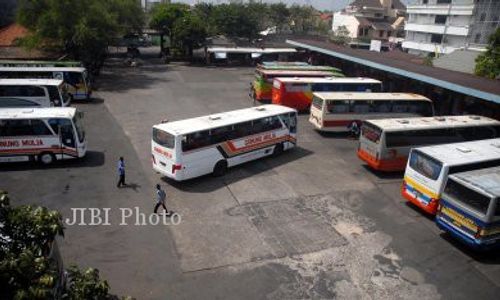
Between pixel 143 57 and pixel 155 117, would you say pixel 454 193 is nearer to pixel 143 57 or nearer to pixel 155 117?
pixel 155 117

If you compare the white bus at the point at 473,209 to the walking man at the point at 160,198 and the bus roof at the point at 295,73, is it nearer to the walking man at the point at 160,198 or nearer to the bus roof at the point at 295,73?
the walking man at the point at 160,198

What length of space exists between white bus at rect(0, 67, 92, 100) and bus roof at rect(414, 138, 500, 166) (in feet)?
78.7

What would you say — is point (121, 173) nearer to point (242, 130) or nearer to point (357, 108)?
point (242, 130)

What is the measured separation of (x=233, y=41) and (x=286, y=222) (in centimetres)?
4964

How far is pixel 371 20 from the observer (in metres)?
98.3

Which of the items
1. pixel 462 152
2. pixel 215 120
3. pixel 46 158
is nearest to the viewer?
pixel 462 152

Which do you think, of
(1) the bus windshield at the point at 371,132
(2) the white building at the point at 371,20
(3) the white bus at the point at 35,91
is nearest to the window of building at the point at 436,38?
(2) the white building at the point at 371,20

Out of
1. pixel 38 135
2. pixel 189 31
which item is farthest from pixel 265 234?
pixel 189 31

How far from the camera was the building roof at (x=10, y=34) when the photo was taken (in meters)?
41.2

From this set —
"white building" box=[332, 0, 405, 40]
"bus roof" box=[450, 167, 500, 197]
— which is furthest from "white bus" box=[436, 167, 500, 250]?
"white building" box=[332, 0, 405, 40]

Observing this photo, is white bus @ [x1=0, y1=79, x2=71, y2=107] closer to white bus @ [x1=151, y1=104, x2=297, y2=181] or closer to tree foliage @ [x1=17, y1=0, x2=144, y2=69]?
tree foliage @ [x1=17, y1=0, x2=144, y2=69]

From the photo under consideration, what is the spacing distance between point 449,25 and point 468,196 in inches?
2281

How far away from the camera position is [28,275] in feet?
16.0

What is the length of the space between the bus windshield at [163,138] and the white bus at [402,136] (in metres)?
9.43
